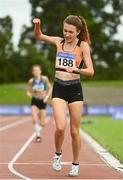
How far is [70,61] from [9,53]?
90563mm

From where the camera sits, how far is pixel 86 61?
34.3 ft

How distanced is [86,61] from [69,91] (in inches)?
22.0

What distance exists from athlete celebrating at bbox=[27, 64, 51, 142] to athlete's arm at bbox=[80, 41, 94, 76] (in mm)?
8016

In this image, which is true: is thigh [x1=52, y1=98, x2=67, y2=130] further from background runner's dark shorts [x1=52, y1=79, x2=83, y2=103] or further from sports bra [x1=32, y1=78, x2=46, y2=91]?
sports bra [x1=32, y1=78, x2=46, y2=91]

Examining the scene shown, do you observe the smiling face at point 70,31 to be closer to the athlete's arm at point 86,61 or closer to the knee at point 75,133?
the athlete's arm at point 86,61

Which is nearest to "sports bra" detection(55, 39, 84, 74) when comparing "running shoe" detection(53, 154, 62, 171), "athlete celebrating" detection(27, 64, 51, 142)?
"running shoe" detection(53, 154, 62, 171)

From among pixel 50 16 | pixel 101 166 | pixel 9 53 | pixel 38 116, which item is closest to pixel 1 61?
pixel 9 53

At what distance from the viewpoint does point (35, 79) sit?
1895 cm

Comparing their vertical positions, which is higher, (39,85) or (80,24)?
(80,24)

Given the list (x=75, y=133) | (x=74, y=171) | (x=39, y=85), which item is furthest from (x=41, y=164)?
(x=39, y=85)

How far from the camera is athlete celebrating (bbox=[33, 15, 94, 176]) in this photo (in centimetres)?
1049

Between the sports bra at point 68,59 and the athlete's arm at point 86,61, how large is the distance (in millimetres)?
98

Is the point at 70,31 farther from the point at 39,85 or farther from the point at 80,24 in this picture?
the point at 39,85

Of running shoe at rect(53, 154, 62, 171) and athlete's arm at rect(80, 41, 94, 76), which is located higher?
athlete's arm at rect(80, 41, 94, 76)
